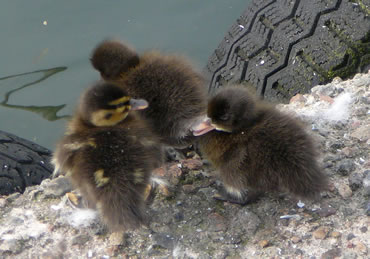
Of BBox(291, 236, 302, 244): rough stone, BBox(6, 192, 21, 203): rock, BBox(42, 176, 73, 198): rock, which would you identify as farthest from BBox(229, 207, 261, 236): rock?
BBox(6, 192, 21, 203): rock

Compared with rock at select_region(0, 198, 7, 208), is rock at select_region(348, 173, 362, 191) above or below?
above

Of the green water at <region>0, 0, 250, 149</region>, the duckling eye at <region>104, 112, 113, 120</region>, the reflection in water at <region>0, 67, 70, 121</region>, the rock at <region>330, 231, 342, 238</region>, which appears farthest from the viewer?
the green water at <region>0, 0, 250, 149</region>

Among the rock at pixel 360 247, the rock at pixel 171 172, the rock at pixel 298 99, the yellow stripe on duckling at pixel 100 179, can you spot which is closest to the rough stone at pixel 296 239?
the rock at pixel 360 247

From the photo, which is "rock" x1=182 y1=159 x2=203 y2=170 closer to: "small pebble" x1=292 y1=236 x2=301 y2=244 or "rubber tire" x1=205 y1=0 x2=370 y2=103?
"small pebble" x1=292 y1=236 x2=301 y2=244

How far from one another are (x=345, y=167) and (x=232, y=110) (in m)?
0.74

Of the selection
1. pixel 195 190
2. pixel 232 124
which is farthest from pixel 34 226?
pixel 232 124

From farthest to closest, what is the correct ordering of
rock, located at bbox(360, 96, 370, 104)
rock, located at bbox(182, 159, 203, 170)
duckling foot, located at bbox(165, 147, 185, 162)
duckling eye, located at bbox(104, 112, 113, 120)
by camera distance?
duckling foot, located at bbox(165, 147, 185, 162)
rock, located at bbox(360, 96, 370, 104)
rock, located at bbox(182, 159, 203, 170)
duckling eye, located at bbox(104, 112, 113, 120)

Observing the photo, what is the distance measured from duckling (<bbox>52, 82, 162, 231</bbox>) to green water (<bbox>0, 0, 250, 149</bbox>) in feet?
6.89

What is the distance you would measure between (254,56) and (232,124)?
4.92ft

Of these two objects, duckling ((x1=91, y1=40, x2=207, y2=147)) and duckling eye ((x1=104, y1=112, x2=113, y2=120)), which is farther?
duckling ((x1=91, y1=40, x2=207, y2=147))

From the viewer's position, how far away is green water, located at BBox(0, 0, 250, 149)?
4766 millimetres

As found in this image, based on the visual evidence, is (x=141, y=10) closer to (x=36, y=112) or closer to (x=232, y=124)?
(x=36, y=112)

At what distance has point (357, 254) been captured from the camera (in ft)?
7.68

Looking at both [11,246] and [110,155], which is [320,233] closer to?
[110,155]
